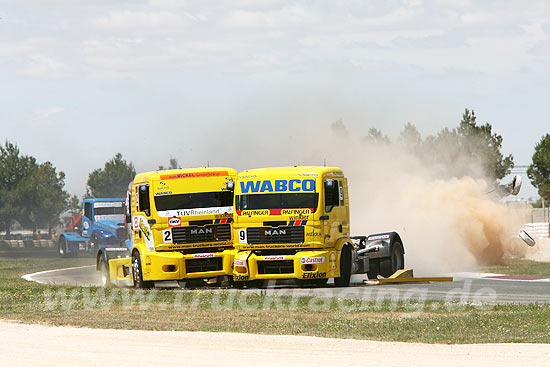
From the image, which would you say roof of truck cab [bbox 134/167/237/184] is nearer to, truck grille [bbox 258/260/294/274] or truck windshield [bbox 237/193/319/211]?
truck windshield [bbox 237/193/319/211]

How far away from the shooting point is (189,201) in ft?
80.8

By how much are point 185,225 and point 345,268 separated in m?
4.32

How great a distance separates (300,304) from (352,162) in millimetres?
27795

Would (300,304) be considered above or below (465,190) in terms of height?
below

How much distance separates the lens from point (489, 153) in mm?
56625

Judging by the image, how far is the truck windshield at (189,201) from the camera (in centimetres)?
2462

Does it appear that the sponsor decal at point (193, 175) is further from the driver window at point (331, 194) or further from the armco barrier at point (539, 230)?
the armco barrier at point (539, 230)

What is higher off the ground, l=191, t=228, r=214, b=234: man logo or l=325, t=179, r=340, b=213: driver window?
l=325, t=179, r=340, b=213: driver window

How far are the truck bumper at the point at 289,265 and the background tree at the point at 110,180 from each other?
80606mm

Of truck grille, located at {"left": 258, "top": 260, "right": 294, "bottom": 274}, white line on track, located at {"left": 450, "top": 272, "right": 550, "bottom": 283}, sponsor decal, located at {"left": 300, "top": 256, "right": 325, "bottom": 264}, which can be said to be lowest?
white line on track, located at {"left": 450, "top": 272, "right": 550, "bottom": 283}

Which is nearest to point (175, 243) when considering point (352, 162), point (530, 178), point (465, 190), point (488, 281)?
point (488, 281)

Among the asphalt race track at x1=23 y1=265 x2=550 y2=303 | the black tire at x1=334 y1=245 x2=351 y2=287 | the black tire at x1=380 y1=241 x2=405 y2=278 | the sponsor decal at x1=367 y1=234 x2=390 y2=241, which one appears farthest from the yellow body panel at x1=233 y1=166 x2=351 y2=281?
the sponsor decal at x1=367 y1=234 x2=390 y2=241

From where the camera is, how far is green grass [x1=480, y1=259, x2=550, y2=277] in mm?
30766

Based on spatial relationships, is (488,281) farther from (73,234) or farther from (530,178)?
(530,178)
